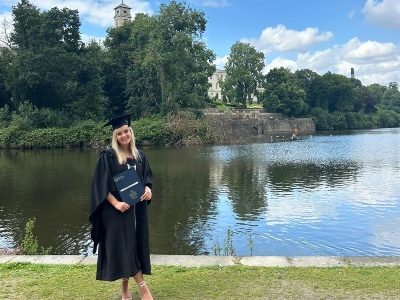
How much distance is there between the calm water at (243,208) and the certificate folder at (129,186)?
6.03 m

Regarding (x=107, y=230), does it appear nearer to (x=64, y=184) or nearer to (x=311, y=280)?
(x=311, y=280)

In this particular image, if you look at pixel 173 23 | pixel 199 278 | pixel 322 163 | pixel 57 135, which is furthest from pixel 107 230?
pixel 173 23

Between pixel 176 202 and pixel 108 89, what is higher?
pixel 108 89

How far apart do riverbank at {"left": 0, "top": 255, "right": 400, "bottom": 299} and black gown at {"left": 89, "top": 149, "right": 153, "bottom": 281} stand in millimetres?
543

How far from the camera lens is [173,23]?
52.0m

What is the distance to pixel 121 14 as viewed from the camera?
105062 millimetres

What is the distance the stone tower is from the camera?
4129 inches

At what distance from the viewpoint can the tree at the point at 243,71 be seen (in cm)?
7944

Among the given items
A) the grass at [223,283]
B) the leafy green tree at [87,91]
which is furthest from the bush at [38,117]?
the grass at [223,283]

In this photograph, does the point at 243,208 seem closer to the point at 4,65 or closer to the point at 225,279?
the point at 225,279

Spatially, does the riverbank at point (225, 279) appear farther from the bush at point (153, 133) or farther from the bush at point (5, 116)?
the bush at point (5, 116)

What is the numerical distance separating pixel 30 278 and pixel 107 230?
1.85 meters

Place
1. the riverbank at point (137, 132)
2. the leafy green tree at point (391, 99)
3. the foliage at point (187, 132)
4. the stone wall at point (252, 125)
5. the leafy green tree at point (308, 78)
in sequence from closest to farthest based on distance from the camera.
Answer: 1. the riverbank at point (137, 132)
2. the foliage at point (187, 132)
3. the stone wall at point (252, 125)
4. the leafy green tree at point (308, 78)
5. the leafy green tree at point (391, 99)

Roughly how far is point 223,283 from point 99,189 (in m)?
2.04
